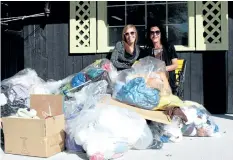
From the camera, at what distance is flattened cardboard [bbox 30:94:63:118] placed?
346 cm

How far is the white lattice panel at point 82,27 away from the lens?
5.52 m

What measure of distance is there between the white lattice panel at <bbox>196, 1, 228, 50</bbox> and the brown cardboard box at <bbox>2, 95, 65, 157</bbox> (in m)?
2.73

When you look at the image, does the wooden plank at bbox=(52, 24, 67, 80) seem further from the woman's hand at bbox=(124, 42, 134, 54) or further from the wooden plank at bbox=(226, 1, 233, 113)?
the wooden plank at bbox=(226, 1, 233, 113)

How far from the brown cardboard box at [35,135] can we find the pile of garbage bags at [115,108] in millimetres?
100

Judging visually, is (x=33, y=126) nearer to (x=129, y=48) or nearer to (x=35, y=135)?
(x=35, y=135)

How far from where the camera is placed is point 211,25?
5113 millimetres

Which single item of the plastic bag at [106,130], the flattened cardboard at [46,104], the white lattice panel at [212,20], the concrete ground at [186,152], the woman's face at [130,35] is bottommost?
the concrete ground at [186,152]

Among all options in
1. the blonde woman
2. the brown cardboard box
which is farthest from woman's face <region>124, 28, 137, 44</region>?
the brown cardboard box

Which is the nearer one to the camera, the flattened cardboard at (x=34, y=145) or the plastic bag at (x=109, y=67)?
the flattened cardboard at (x=34, y=145)

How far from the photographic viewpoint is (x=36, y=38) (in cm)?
590

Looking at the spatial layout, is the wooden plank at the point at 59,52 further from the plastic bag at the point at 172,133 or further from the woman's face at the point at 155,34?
the plastic bag at the point at 172,133

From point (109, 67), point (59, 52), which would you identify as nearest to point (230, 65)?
point (109, 67)

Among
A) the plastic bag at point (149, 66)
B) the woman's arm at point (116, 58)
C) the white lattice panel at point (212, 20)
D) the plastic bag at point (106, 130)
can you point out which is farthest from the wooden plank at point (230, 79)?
the plastic bag at point (106, 130)

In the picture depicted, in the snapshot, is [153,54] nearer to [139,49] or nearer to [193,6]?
[139,49]
